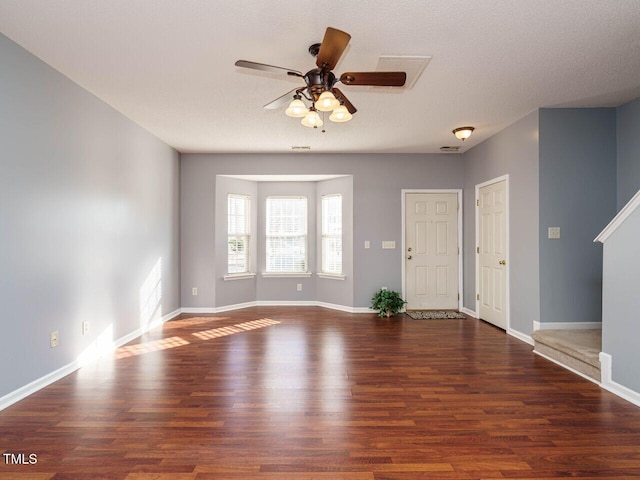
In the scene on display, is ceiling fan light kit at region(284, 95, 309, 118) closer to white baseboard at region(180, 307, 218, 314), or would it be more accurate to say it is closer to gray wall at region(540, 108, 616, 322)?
gray wall at region(540, 108, 616, 322)

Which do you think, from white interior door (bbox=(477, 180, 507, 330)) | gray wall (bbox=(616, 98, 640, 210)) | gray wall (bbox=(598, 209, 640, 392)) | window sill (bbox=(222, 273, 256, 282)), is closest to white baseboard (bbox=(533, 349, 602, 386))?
gray wall (bbox=(598, 209, 640, 392))

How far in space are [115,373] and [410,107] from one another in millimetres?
3930

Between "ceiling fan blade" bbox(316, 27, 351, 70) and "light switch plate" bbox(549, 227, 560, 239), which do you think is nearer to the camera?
"ceiling fan blade" bbox(316, 27, 351, 70)

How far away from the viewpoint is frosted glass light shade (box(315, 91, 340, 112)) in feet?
8.36

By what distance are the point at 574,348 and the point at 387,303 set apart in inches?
108

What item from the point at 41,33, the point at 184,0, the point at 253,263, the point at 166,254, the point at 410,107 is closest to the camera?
the point at 184,0

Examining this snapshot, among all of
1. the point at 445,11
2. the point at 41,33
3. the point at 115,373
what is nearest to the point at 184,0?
the point at 41,33

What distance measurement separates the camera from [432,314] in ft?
19.3

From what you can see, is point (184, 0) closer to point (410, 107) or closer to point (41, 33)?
point (41, 33)

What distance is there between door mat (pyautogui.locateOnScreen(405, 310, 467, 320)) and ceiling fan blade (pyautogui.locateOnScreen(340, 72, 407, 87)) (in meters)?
3.96

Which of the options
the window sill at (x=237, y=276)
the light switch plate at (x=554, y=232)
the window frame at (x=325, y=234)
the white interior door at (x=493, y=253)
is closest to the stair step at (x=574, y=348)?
the white interior door at (x=493, y=253)

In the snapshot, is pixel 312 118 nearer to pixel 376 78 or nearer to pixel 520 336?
pixel 376 78

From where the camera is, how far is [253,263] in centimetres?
671

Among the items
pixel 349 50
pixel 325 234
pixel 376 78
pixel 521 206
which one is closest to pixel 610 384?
pixel 521 206
